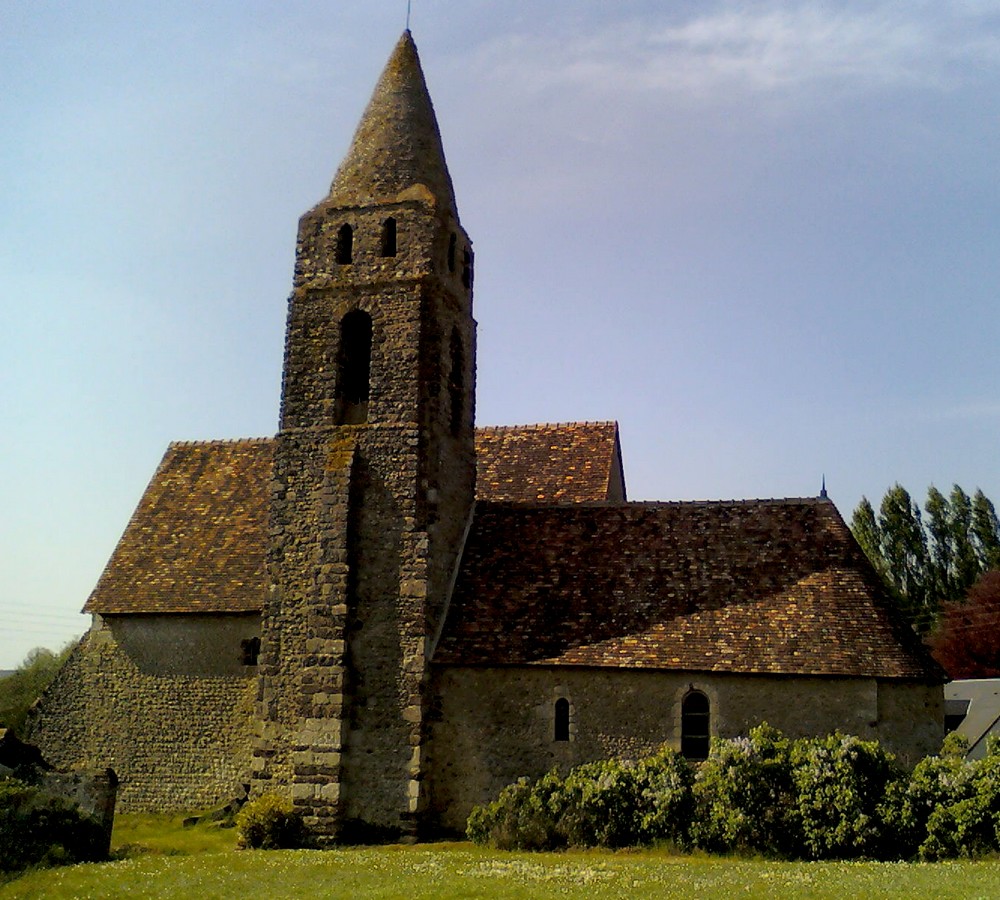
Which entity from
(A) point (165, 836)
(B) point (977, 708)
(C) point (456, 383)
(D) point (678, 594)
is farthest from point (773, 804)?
(B) point (977, 708)

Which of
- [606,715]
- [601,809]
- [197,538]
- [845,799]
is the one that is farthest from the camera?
[197,538]

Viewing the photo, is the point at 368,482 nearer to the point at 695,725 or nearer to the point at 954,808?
the point at 695,725

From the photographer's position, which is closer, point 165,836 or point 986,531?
point 165,836

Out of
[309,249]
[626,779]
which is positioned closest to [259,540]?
[309,249]

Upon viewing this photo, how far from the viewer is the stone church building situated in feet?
57.5

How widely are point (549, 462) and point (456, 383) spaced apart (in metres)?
4.45

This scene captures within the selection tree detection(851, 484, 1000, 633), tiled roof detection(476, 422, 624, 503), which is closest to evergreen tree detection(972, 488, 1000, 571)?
tree detection(851, 484, 1000, 633)

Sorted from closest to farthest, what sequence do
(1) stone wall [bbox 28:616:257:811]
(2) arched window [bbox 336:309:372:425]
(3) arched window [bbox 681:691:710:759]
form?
1. (3) arched window [bbox 681:691:710:759]
2. (2) arched window [bbox 336:309:372:425]
3. (1) stone wall [bbox 28:616:257:811]

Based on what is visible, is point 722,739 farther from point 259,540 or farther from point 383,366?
point 259,540

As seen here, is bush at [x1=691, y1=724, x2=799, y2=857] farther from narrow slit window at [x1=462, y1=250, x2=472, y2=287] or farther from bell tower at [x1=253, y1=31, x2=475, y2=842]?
narrow slit window at [x1=462, y1=250, x2=472, y2=287]

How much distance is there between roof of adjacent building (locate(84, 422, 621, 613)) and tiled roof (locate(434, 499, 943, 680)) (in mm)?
2762

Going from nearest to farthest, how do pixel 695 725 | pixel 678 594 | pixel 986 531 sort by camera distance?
pixel 695 725, pixel 678 594, pixel 986 531

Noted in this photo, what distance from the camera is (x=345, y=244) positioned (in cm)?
2088

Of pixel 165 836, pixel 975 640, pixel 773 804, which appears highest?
pixel 975 640
